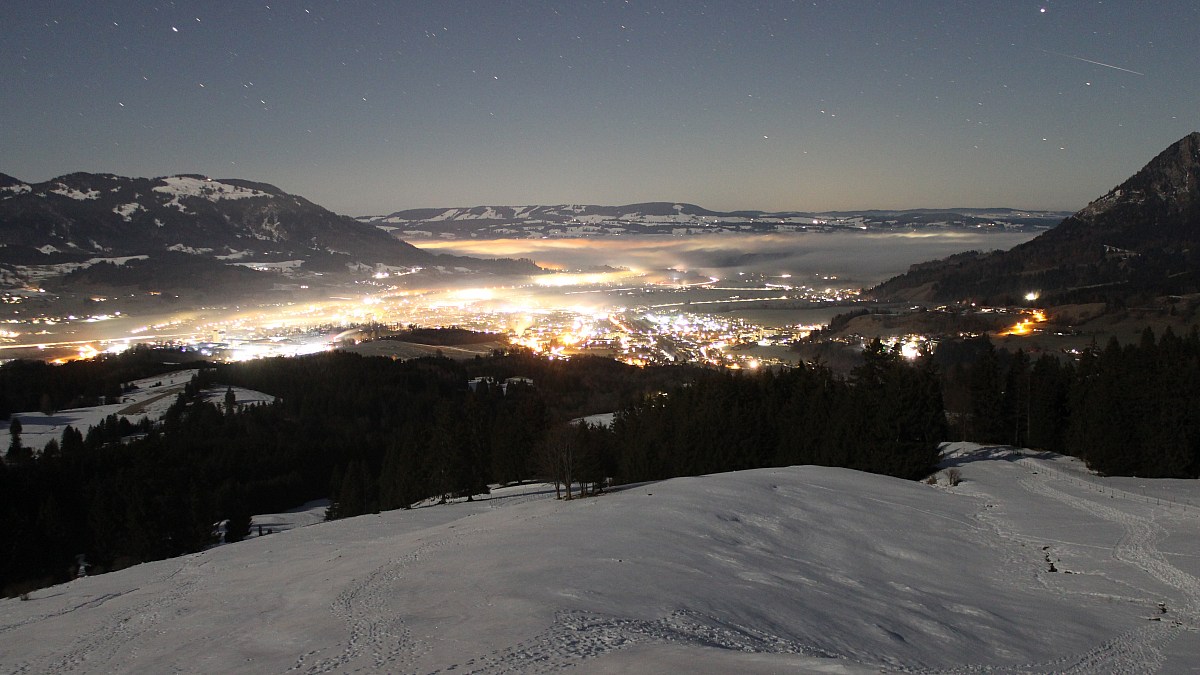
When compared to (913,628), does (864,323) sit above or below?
below

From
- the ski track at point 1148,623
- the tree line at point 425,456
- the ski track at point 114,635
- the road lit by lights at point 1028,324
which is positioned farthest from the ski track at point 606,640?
the road lit by lights at point 1028,324

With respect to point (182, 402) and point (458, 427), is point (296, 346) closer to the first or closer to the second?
point (182, 402)

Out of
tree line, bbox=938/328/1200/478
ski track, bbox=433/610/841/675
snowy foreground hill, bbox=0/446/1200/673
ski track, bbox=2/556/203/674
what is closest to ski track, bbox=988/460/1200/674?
snowy foreground hill, bbox=0/446/1200/673

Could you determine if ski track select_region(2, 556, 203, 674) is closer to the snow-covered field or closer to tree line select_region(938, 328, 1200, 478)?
tree line select_region(938, 328, 1200, 478)

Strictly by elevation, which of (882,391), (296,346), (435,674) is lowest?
(296,346)

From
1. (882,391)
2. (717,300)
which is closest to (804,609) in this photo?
(882,391)

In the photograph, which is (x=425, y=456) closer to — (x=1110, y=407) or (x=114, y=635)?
(x=114, y=635)

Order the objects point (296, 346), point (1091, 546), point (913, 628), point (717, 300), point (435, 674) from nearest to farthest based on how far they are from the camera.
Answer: point (435, 674)
point (913, 628)
point (1091, 546)
point (296, 346)
point (717, 300)

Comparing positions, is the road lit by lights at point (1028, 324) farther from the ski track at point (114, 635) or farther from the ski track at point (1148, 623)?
the ski track at point (114, 635)
